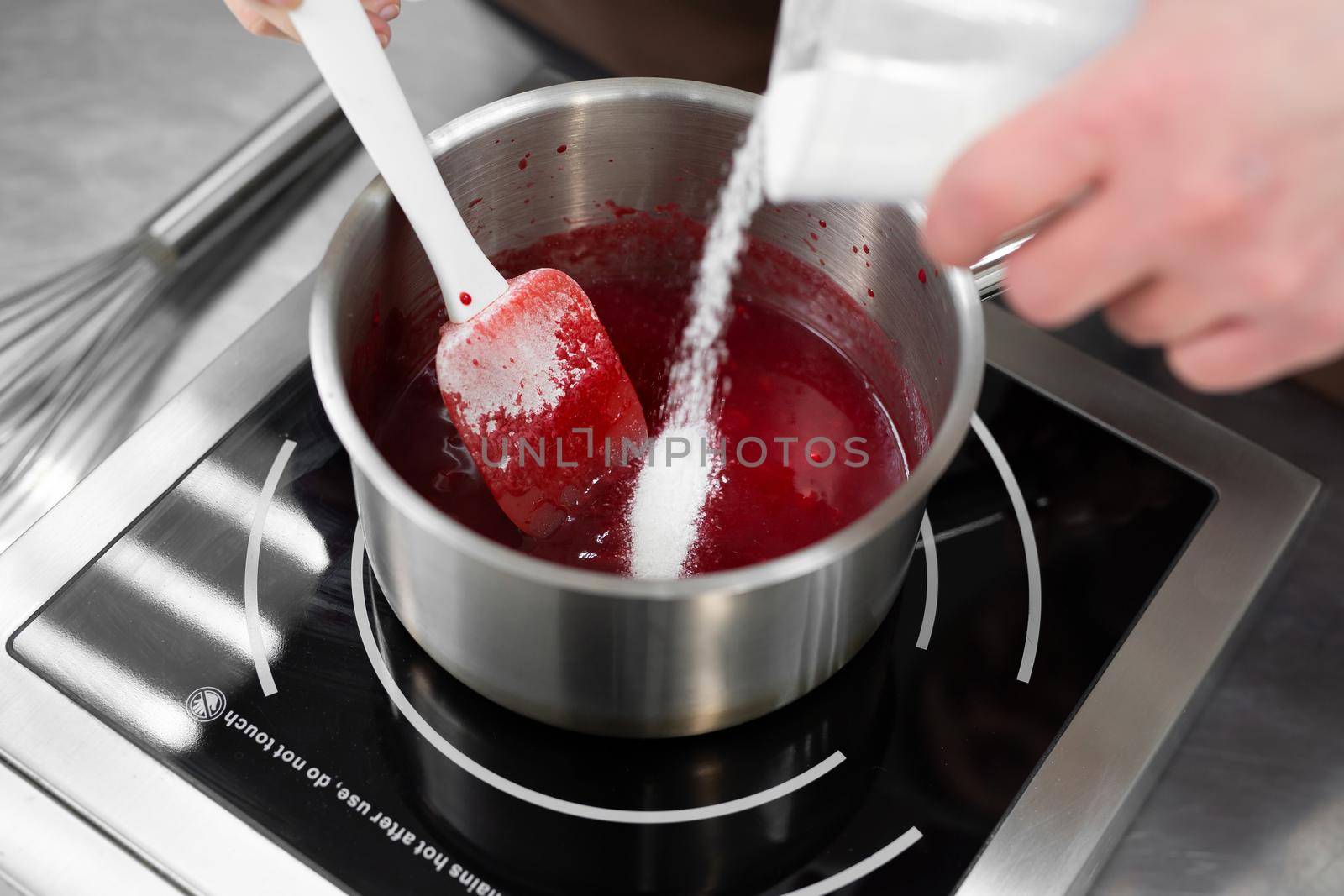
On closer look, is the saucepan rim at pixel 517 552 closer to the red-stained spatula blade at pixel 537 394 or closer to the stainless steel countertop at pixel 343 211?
the red-stained spatula blade at pixel 537 394

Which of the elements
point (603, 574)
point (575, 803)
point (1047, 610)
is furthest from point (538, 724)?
point (1047, 610)

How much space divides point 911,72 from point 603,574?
24 centimetres

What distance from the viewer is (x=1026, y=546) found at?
2.42ft

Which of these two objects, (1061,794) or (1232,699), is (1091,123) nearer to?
(1061,794)

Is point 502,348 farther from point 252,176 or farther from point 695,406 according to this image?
point 252,176

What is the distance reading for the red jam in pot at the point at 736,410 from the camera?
2.36 ft

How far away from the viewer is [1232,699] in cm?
75

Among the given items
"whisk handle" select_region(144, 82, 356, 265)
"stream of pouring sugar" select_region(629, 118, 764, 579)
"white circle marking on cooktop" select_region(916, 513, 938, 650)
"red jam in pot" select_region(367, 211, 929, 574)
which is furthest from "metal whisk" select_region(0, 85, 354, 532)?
"white circle marking on cooktop" select_region(916, 513, 938, 650)

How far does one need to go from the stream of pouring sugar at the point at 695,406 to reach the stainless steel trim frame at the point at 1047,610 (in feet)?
0.63

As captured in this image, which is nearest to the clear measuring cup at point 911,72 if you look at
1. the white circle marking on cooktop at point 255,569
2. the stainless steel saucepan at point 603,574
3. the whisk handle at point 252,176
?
the stainless steel saucepan at point 603,574

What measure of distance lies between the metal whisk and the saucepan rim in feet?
0.99

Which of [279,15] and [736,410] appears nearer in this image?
[279,15]

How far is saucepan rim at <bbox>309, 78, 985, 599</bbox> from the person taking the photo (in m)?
0.50

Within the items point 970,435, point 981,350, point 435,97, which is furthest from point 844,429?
A: point 435,97
